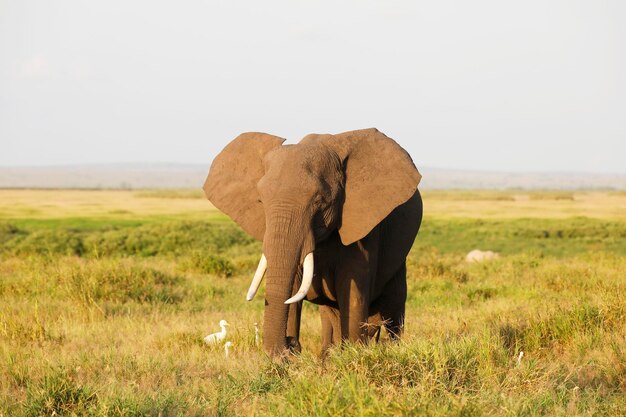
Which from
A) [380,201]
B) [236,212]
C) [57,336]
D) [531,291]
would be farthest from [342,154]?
[531,291]

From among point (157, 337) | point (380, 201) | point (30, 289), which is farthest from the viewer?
point (30, 289)

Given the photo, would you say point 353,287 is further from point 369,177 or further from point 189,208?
point 189,208

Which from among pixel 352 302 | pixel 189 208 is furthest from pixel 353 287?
pixel 189 208

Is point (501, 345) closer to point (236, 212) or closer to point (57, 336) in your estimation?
point (236, 212)

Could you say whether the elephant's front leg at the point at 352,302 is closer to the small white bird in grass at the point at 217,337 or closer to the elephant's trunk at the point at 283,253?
the elephant's trunk at the point at 283,253

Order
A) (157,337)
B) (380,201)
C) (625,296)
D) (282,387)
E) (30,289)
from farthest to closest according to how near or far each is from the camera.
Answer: (30,289)
(625,296)
(157,337)
(380,201)
(282,387)

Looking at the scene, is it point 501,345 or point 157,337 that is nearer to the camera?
point 501,345

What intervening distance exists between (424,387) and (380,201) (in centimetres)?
199

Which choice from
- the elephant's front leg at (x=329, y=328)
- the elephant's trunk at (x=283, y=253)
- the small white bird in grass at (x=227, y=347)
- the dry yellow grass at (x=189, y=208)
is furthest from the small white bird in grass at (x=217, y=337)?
the dry yellow grass at (x=189, y=208)

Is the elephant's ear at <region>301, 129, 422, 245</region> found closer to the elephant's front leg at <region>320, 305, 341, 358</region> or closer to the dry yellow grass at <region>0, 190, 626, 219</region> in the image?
the elephant's front leg at <region>320, 305, 341, 358</region>

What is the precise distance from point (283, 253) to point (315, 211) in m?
0.42

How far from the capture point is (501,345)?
6.40 metres

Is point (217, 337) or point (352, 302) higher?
point (352, 302)

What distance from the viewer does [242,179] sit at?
7262 mm
